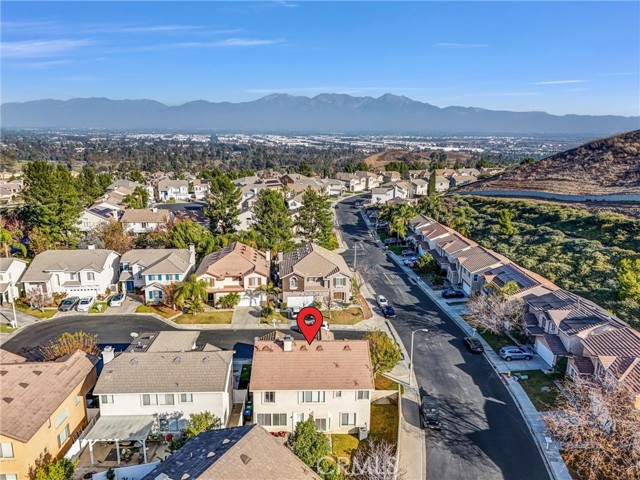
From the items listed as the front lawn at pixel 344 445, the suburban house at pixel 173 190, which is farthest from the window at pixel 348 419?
the suburban house at pixel 173 190

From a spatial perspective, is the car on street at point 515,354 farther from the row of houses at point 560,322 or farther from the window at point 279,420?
the window at point 279,420

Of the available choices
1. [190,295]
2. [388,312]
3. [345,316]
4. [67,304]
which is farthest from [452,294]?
[67,304]

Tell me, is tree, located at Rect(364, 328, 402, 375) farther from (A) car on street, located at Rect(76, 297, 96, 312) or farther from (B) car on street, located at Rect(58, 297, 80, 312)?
(B) car on street, located at Rect(58, 297, 80, 312)

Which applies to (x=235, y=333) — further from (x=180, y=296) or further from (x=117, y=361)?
(x=117, y=361)

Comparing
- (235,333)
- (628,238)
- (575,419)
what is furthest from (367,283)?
(628,238)

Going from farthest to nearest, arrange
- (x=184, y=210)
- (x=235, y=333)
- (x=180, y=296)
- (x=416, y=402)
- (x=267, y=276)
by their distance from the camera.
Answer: (x=184, y=210)
(x=267, y=276)
(x=180, y=296)
(x=235, y=333)
(x=416, y=402)

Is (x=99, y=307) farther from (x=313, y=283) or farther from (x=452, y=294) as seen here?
(x=452, y=294)

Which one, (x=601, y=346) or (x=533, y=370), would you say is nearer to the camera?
(x=601, y=346)
